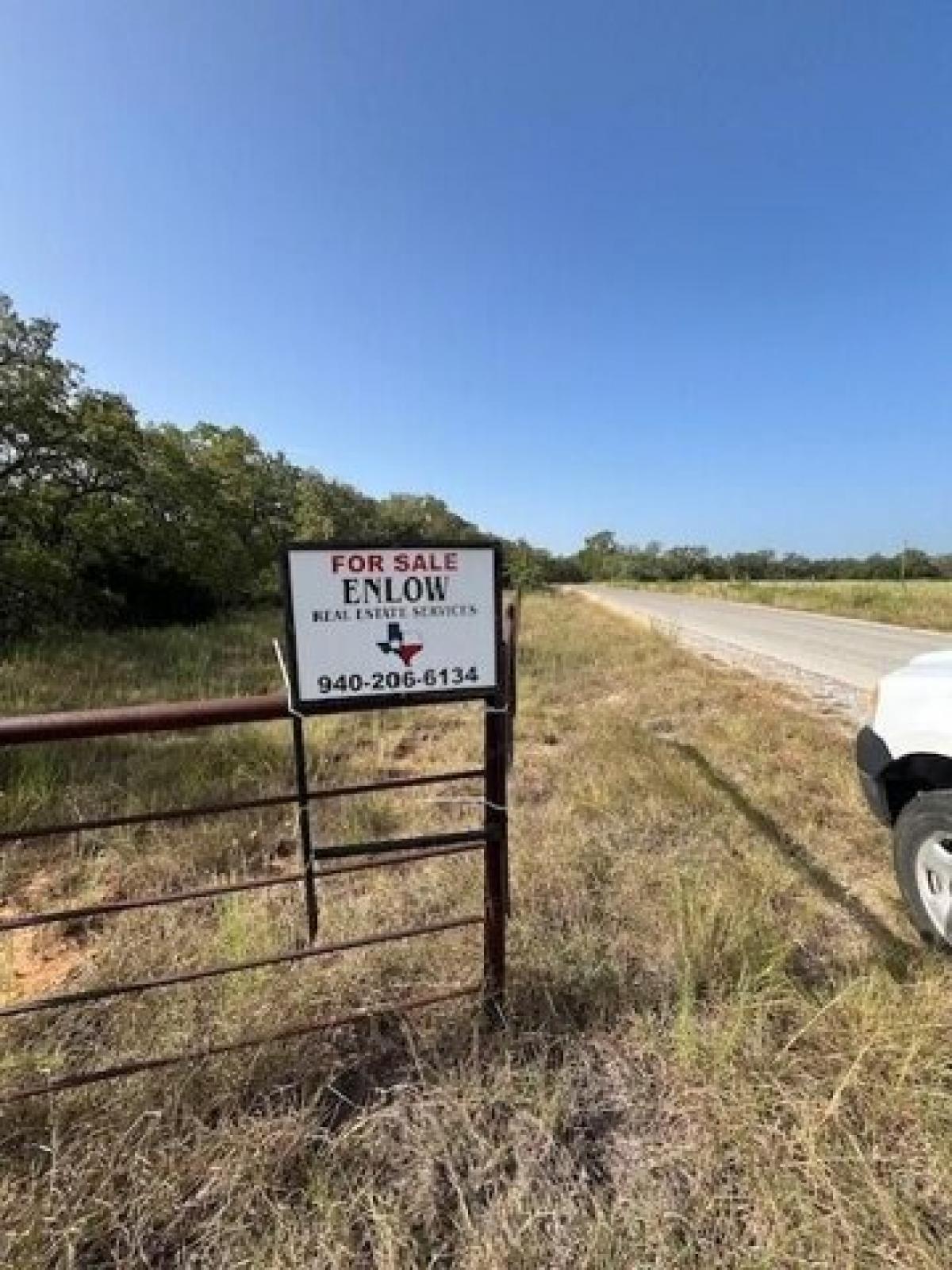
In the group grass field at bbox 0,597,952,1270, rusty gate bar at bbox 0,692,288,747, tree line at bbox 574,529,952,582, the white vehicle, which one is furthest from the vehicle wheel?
tree line at bbox 574,529,952,582

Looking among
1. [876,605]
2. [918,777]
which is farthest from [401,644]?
[876,605]

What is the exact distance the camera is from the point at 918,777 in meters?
3.04

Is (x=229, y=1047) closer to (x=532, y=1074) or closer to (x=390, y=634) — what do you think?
(x=532, y=1074)

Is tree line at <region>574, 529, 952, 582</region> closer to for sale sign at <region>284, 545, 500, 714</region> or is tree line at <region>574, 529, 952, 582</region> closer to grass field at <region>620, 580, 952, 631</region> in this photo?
grass field at <region>620, 580, 952, 631</region>

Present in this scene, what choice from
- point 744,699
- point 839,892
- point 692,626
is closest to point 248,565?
point 692,626

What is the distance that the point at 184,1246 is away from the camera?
1555mm

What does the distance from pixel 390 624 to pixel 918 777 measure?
265 cm

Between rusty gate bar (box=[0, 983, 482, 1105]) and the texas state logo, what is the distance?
118 cm

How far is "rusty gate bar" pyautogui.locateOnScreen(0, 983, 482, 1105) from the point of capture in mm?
1828

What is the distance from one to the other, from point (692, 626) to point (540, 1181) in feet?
69.9

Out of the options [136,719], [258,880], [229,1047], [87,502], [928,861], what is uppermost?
[87,502]

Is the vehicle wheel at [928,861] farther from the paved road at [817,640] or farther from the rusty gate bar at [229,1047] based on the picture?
the paved road at [817,640]

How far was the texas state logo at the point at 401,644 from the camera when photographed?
1.97 meters

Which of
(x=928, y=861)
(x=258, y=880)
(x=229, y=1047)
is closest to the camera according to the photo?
(x=229, y=1047)
